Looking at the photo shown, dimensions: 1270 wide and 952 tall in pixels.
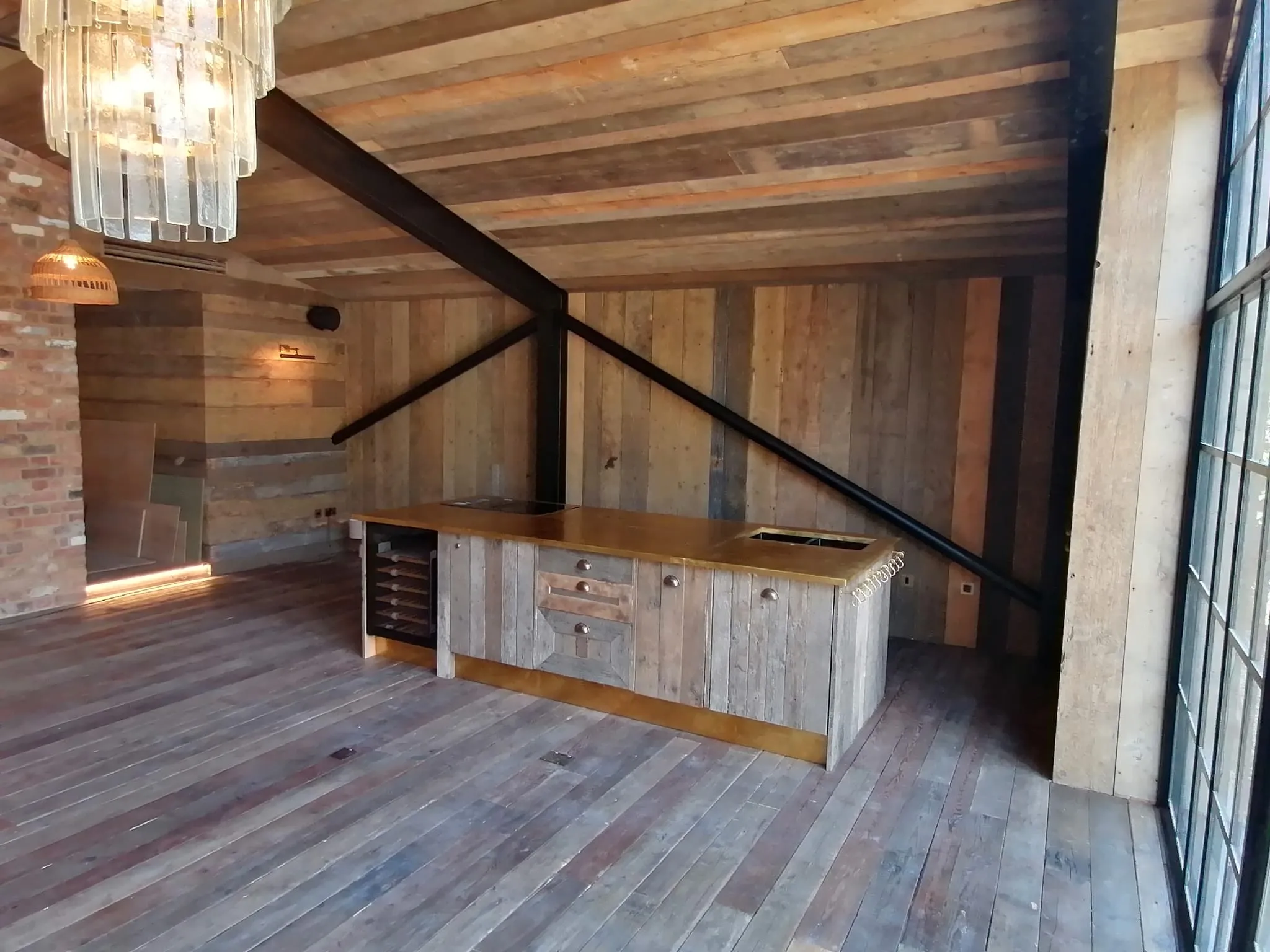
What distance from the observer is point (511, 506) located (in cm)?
469

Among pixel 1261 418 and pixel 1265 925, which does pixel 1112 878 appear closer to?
pixel 1265 925

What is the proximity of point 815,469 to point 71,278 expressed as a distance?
13.7 ft

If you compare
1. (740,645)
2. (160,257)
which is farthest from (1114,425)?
(160,257)

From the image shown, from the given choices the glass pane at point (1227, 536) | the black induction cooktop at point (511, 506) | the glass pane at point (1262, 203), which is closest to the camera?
the glass pane at point (1262, 203)

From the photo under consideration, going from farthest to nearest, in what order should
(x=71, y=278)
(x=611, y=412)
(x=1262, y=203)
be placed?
(x=611, y=412) < (x=71, y=278) < (x=1262, y=203)

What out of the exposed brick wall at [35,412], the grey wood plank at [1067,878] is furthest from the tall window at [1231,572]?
the exposed brick wall at [35,412]

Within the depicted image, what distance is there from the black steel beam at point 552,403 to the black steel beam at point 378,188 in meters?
0.47

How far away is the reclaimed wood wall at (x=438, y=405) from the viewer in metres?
6.23

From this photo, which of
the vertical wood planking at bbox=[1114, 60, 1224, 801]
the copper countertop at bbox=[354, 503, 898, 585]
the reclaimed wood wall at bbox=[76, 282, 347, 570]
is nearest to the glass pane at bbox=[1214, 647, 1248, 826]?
the vertical wood planking at bbox=[1114, 60, 1224, 801]

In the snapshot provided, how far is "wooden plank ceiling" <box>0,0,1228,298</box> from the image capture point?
2746 mm

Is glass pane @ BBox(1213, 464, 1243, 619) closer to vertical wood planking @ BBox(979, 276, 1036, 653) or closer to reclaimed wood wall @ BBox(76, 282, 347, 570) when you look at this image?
vertical wood planking @ BBox(979, 276, 1036, 653)

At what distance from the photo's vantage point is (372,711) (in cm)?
362

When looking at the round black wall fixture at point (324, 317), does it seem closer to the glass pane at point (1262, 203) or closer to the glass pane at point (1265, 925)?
the glass pane at point (1262, 203)

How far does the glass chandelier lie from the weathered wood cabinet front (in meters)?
2.07
